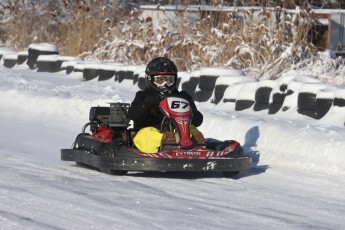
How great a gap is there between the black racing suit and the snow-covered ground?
50cm

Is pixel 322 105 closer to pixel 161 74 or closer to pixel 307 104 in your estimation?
pixel 307 104

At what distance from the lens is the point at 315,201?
23.1ft

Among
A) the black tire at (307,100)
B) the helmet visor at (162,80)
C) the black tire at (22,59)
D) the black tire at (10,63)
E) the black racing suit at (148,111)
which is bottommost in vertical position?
the black tire at (10,63)

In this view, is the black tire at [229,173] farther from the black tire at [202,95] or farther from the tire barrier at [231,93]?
the black tire at [202,95]

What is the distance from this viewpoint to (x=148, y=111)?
8.29 meters

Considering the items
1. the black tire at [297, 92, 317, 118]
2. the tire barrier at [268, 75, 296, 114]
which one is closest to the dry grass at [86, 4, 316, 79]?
the tire barrier at [268, 75, 296, 114]

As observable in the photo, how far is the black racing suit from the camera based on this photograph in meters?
8.26

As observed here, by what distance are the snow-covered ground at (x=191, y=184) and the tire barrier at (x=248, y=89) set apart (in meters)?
0.12

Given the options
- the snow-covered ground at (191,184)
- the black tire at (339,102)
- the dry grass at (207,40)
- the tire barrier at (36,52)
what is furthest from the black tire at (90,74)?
the black tire at (339,102)

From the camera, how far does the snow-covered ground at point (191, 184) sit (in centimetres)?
580

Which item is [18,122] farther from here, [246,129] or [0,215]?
[0,215]

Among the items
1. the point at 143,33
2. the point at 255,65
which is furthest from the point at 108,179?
the point at 143,33

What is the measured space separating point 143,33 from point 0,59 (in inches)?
151

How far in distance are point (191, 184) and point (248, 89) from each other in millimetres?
4387
